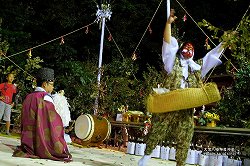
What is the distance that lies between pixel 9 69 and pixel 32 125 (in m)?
7.97

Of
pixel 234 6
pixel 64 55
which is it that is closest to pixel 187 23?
pixel 234 6

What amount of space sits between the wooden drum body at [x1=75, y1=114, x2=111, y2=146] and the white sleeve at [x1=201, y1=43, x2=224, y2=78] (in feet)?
11.9

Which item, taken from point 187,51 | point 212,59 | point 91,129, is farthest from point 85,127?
point 212,59

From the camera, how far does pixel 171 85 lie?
534 centimetres

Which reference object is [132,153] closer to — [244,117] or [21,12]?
[244,117]

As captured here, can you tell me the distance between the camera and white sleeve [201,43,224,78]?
529 centimetres

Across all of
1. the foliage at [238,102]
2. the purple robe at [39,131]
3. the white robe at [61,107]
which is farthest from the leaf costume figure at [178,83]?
the foliage at [238,102]

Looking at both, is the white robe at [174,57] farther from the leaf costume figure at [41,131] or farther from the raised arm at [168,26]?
the leaf costume figure at [41,131]

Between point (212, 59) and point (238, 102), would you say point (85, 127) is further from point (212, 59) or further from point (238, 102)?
point (212, 59)

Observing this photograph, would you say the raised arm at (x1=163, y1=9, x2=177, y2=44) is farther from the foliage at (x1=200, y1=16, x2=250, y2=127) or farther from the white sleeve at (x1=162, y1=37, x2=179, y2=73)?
the foliage at (x1=200, y1=16, x2=250, y2=127)

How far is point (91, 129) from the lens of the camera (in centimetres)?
861

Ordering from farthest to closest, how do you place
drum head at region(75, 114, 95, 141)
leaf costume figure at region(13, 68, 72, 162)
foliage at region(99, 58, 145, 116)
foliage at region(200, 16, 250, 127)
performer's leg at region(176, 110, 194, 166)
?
foliage at region(99, 58, 145, 116) → drum head at region(75, 114, 95, 141) → foliage at region(200, 16, 250, 127) → leaf costume figure at region(13, 68, 72, 162) → performer's leg at region(176, 110, 194, 166)

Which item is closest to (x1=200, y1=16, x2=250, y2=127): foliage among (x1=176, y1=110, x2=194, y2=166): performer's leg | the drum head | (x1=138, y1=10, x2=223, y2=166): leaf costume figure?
the drum head

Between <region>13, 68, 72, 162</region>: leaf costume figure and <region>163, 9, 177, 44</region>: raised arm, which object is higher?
<region>163, 9, 177, 44</region>: raised arm
